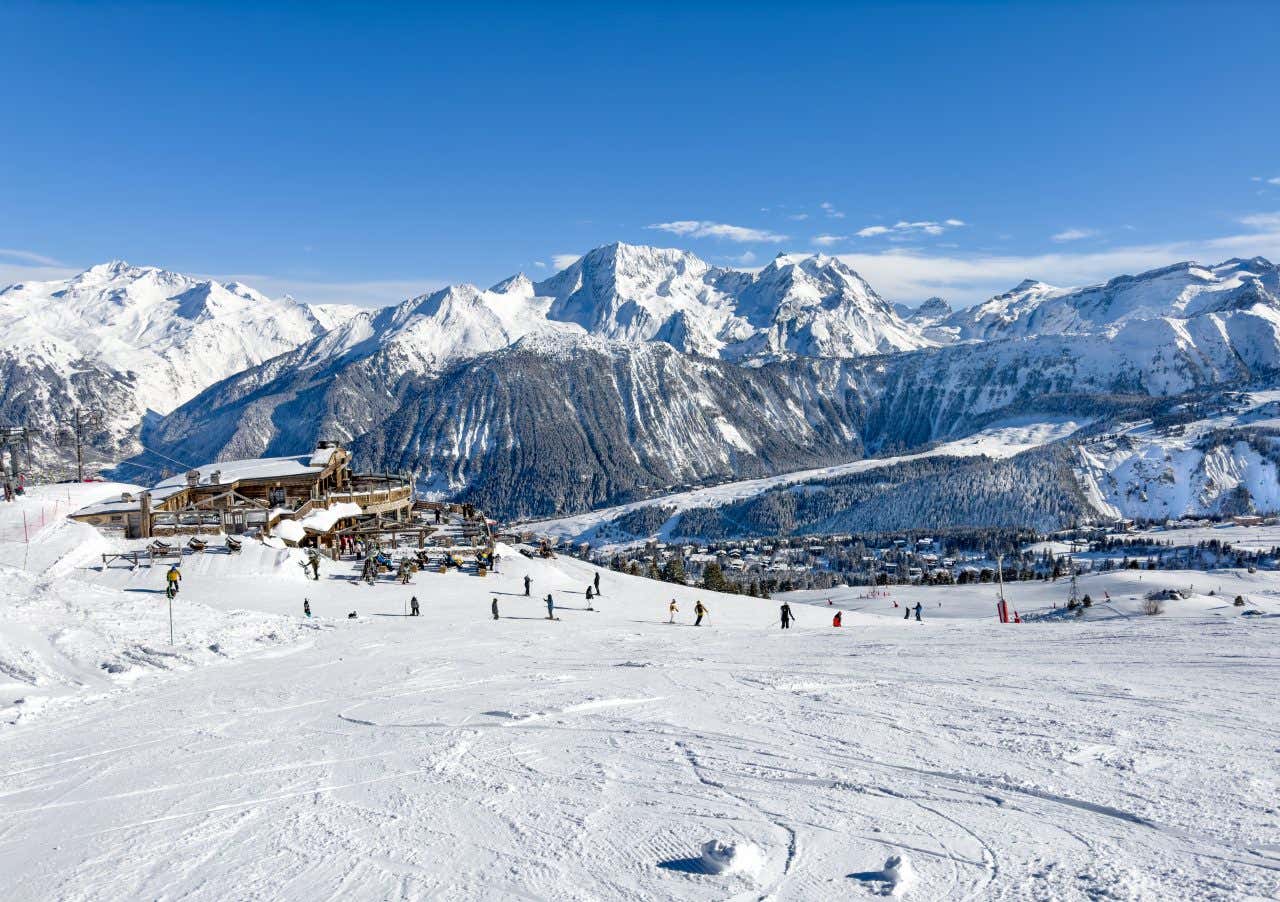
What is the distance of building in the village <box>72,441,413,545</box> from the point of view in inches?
1769

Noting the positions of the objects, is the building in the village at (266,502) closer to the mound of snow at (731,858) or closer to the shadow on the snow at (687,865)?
the shadow on the snow at (687,865)

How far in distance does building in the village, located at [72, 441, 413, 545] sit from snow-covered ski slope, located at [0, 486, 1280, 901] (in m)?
19.8

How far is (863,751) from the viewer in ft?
41.5

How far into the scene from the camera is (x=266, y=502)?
5031 cm

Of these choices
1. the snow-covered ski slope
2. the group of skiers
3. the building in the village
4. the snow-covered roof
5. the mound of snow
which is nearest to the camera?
the mound of snow

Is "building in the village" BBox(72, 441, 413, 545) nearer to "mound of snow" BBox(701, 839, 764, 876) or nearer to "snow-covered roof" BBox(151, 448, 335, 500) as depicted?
"snow-covered roof" BBox(151, 448, 335, 500)

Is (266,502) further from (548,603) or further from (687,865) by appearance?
(687,865)

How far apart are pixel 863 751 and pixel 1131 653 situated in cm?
1251

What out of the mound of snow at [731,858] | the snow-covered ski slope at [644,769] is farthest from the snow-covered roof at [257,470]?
the mound of snow at [731,858]

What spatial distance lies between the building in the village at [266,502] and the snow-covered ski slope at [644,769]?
19820mm

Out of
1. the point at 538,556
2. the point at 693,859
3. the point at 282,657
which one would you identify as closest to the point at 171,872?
the point at 693,859

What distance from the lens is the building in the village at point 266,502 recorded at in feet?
147

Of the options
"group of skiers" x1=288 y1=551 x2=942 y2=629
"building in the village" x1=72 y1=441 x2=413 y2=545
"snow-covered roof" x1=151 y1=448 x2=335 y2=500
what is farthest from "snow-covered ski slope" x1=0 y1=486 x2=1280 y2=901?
"snow-covered roof" x1=151 y1=448 x2=335 y2=500

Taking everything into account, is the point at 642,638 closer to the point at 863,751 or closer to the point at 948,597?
the point at 863,751
